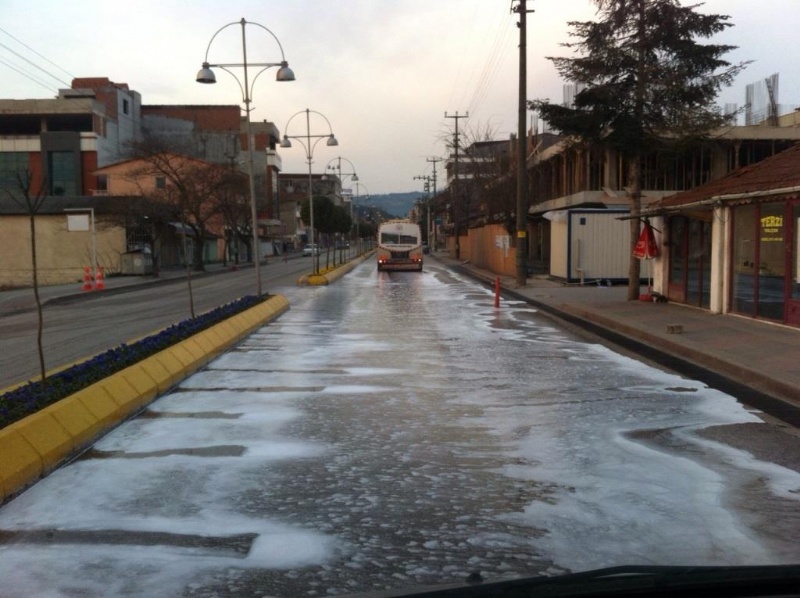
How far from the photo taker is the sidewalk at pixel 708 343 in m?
9.92

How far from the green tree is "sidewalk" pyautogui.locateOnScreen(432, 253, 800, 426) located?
3.09 m

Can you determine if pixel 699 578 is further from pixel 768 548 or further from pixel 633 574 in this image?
pixel 768 548

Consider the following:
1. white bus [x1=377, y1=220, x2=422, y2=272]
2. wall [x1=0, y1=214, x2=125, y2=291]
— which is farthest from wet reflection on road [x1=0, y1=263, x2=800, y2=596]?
wall [x1=0, y1=214, x2=125, y2=291]

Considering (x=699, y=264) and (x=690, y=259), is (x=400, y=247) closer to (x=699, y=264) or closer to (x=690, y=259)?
(x=690, y=259)

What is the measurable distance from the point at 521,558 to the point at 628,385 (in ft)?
20.5

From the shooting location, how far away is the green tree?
19.9 metres

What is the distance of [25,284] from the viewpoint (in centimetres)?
4603

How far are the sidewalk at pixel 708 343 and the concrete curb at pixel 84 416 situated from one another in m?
6.92

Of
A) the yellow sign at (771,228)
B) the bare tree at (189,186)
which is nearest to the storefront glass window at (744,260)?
the yellow sign at (771,228)

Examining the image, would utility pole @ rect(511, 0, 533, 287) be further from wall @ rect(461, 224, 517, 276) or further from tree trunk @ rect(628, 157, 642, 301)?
tree trunk @ rect(628, 157, 642, 301)

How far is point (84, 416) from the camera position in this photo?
24.7ft

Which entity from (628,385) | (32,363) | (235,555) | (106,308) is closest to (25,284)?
(106,308)

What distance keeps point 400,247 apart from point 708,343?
33831mm

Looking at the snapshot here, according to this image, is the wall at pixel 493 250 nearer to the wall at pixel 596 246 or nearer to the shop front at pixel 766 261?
the wall at pixel 596 246
